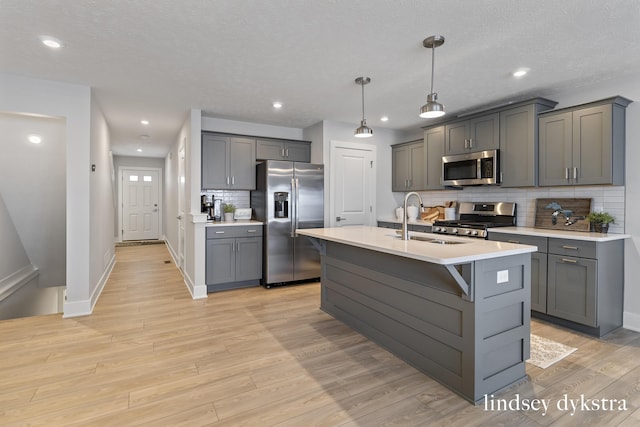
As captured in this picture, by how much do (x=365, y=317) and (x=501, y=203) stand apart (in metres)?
2.65

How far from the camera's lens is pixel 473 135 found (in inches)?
168

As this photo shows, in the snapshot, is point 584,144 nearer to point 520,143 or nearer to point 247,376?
point 520,143

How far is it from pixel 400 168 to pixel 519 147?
2040mm

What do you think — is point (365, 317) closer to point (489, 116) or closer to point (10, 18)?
point (489, 116)

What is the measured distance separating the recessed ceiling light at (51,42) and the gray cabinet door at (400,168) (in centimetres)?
456

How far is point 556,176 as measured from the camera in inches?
139

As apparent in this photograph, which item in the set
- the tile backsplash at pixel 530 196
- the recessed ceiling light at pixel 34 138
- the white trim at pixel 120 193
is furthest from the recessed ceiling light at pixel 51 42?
the white trim at pixel 120 193

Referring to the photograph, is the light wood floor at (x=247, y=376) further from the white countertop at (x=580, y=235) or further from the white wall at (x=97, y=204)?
the white countertop at (x=580, y=235)

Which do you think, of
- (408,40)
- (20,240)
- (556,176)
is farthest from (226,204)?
(556,176)

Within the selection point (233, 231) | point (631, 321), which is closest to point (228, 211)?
point (233, 231)

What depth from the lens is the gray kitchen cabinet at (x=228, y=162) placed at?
189 inches

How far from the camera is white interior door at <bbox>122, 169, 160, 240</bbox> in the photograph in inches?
357

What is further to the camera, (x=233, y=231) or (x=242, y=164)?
(x=242, y=164)

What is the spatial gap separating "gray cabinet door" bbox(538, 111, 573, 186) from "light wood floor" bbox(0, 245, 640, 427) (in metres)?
1.60
